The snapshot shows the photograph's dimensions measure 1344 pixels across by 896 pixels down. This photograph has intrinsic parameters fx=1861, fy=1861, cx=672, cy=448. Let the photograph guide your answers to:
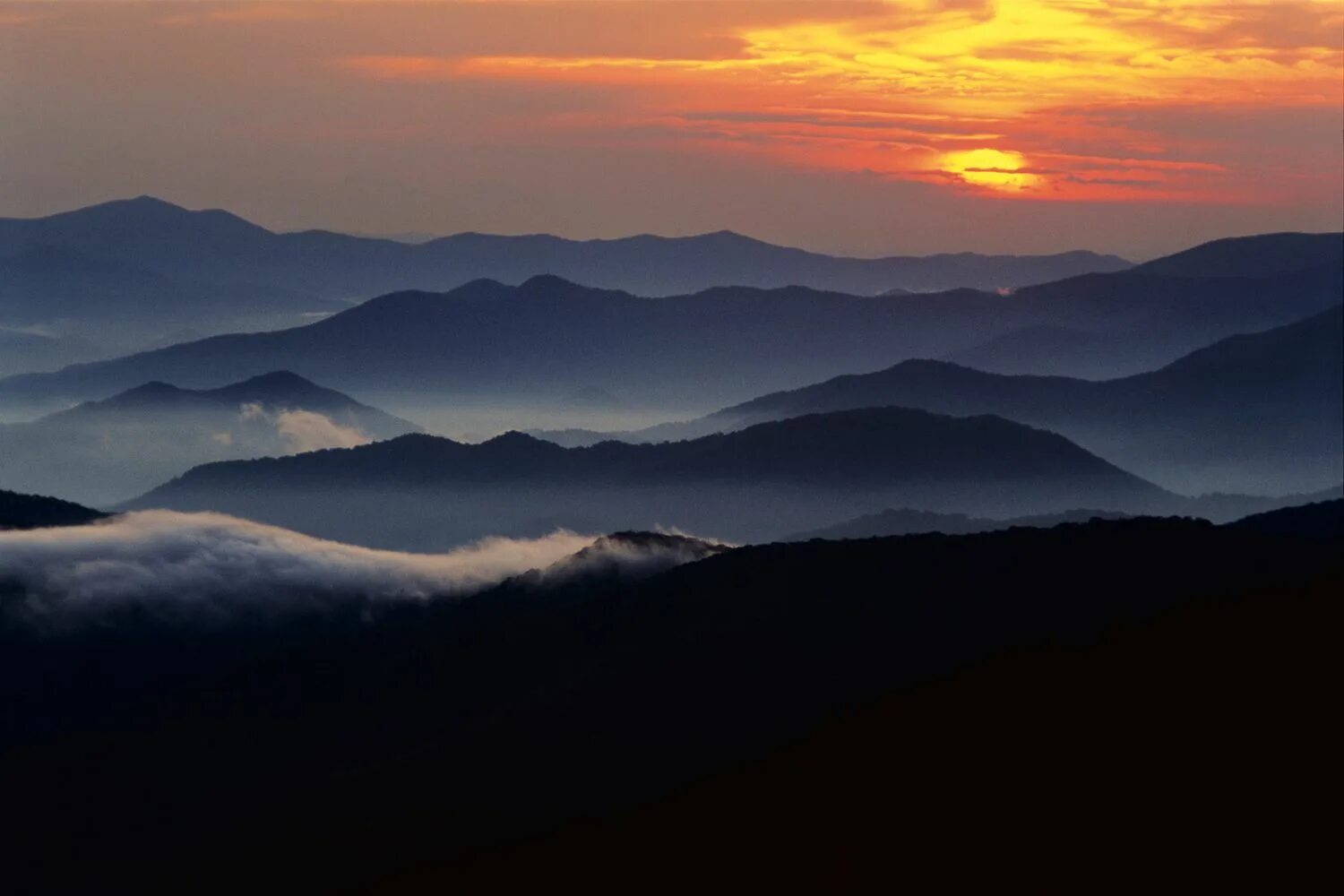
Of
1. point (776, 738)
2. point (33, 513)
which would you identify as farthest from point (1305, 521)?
point (33, 513)

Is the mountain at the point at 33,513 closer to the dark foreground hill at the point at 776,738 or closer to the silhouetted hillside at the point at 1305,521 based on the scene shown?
the dark foreground hill at the point at 776,738

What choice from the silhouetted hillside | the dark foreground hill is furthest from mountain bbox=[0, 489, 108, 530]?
the silhouetted hillside

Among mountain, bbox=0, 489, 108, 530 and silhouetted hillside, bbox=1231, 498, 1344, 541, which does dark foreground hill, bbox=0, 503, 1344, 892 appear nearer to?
mountain, bbox=0, 489, 108, 530

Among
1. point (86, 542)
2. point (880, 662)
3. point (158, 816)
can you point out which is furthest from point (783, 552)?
point (86, 542)

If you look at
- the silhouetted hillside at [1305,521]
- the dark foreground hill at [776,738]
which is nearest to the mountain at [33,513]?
the dark foreground hill at [776,738]

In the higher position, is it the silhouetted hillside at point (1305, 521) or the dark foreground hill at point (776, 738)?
the silhouetted hillside at point (1305, 521)

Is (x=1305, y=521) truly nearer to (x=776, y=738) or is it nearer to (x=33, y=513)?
(x=776, y=738)
